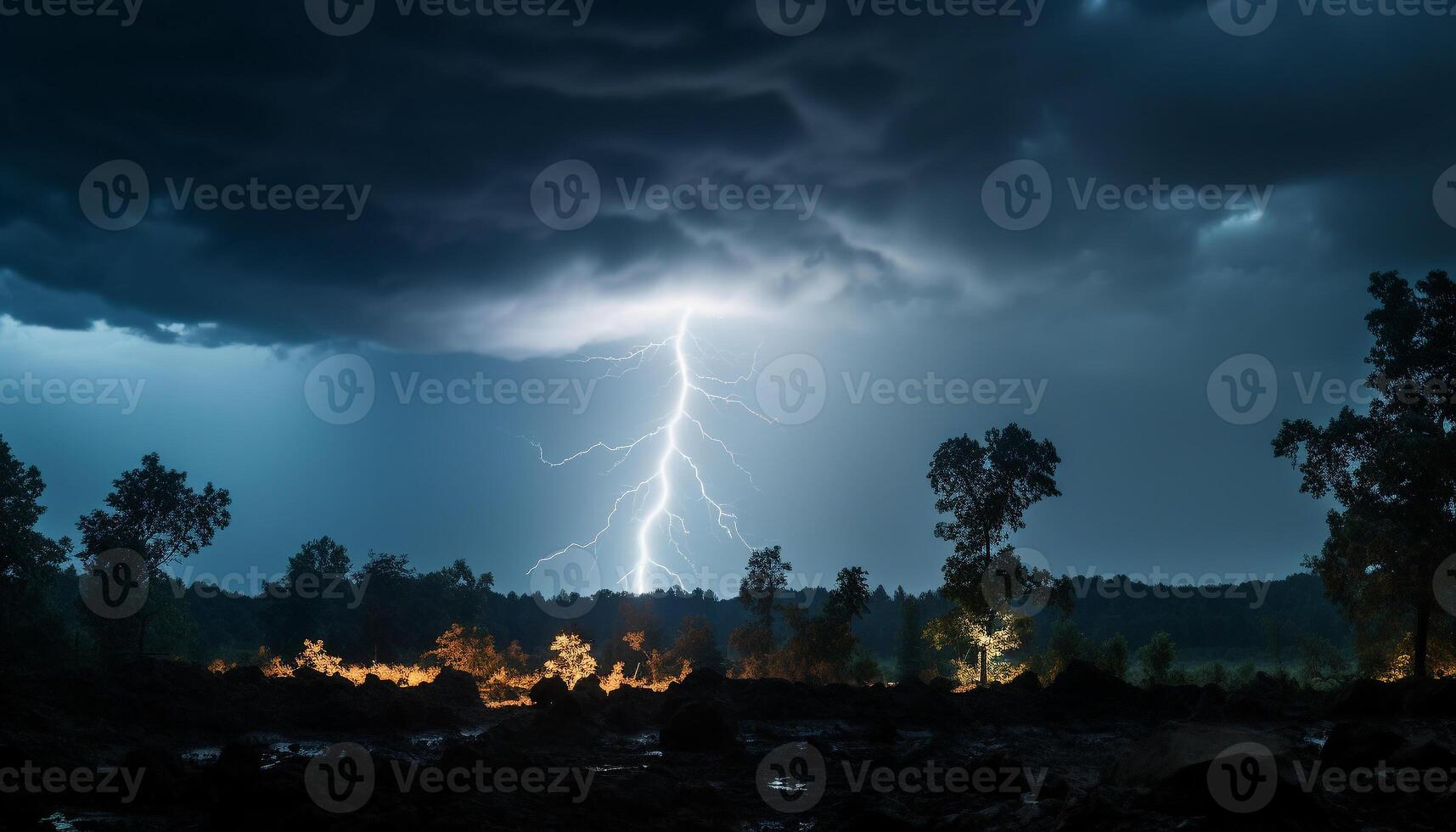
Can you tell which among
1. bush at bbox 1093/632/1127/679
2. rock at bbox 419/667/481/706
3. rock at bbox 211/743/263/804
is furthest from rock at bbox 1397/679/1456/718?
bush at bbox 1093/632/1127/679

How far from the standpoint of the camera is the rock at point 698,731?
23812mm

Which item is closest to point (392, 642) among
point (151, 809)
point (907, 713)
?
point (907, 713)

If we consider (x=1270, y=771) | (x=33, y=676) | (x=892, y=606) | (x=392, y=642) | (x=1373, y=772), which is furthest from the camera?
(x=892, y=606)

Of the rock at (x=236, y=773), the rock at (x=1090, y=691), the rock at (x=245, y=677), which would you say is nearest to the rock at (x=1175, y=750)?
the rock at (x=236, y=773)

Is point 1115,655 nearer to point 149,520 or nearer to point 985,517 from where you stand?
point 985,517

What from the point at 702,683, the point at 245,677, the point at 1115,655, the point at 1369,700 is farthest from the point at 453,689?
the point at 1115,655

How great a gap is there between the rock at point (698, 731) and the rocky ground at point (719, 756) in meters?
0.05

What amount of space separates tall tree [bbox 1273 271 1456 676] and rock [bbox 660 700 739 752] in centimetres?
3166

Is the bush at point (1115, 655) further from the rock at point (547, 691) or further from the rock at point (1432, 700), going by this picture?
the rock at point (547, 691)

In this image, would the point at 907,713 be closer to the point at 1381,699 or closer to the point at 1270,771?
Answer: the point at 1381,699

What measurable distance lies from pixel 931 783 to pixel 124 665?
1175 inches

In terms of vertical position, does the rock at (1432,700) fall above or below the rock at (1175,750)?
below

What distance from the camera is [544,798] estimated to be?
1545 cm

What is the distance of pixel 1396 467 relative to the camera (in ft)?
116
